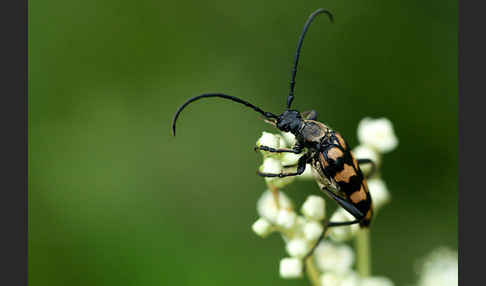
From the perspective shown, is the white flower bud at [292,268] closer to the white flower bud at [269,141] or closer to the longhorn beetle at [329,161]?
the longhorn beetle at [329,161]

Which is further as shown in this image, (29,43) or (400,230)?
(400,230)

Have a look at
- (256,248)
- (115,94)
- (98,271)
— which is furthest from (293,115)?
(115,94)

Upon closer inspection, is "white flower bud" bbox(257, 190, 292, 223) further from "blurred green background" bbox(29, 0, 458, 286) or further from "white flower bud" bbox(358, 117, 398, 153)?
"blurred green background" bbox(29, 0, 458, 286)

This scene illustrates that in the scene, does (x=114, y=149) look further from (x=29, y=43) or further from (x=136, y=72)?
(x=29, y=43)

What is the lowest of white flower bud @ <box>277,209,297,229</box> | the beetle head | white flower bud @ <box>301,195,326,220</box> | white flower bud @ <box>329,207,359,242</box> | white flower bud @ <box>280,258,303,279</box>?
white flower bud @ <box>280,258,303,279</box>

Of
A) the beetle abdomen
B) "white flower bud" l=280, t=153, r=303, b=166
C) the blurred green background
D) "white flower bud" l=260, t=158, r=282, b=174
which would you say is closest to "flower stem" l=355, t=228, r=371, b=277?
the beetle abdomen

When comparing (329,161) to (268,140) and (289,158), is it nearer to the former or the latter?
(289,158)
